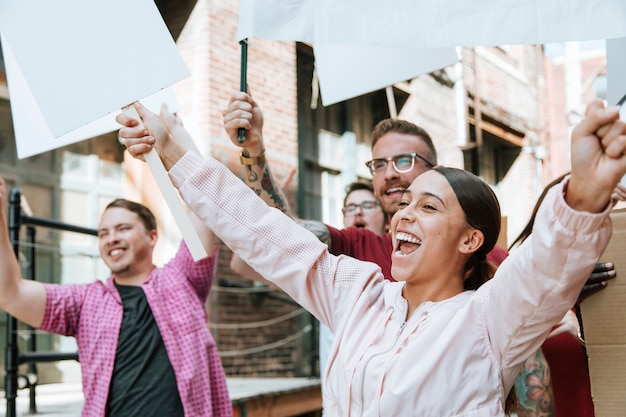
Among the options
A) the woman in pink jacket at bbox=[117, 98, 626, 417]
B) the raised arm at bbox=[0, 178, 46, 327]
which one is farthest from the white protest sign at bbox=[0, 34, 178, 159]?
the woman in pink jacket at bbox=[117, 98, 626, 417]

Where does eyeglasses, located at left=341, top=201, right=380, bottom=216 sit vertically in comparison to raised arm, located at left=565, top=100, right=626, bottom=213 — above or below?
above

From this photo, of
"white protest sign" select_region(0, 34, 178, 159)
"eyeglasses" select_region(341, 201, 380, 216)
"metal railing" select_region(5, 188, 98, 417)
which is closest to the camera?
"white protest sign" select_region(0, 34, 178, 159)

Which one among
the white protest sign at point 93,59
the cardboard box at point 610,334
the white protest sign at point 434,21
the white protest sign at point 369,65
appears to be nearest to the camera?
the white protest sign at point 434,21

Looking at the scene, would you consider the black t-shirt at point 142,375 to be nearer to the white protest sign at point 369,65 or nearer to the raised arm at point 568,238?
the white protest sign at point 369,65

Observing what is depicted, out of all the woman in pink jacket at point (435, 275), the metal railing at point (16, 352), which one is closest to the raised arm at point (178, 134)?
the woman in pink jacket at point (435, 275)

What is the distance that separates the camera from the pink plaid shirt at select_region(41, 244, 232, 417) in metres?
2.90

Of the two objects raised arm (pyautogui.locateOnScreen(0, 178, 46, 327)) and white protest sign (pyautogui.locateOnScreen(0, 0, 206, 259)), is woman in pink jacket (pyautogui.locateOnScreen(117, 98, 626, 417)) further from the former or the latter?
raised arm (pyautogui.locateOnScreen(0, 178, 46, 327))

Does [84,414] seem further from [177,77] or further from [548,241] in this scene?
[548,241]

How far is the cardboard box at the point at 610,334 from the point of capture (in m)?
1.82

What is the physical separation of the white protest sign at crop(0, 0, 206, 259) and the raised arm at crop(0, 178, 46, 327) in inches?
40.6

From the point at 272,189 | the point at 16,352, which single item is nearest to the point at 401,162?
the point at 272,189

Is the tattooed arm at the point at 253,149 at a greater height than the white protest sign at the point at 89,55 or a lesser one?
lesser

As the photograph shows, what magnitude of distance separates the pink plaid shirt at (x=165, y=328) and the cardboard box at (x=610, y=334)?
1581mm

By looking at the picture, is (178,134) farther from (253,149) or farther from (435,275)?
(435,275)
